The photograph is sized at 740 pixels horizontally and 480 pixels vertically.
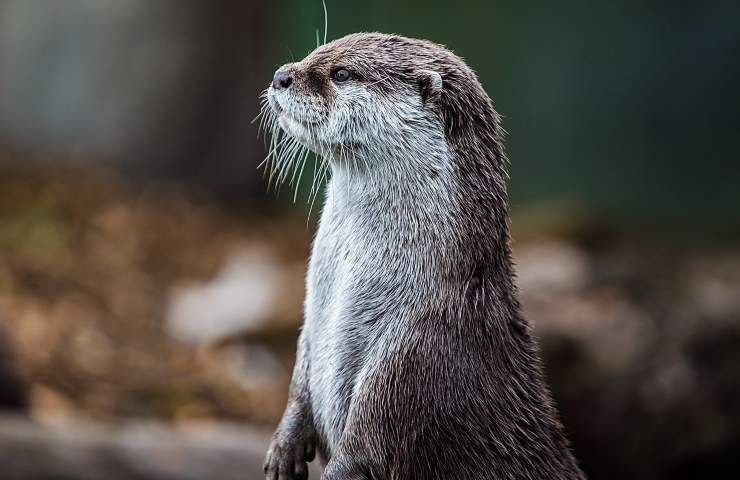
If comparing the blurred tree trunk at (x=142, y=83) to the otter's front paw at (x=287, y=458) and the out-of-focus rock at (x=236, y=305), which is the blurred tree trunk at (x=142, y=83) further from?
the otter's front paw at (x=287, y=458)

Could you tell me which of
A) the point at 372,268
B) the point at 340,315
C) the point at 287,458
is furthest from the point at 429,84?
the point at 287,458

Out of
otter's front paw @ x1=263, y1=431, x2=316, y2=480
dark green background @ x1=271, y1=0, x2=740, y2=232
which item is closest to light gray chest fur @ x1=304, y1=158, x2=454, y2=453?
otter's front paw @ x1=263, y1=431, x2=316, y2=480

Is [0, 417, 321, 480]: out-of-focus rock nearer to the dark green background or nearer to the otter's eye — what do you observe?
the otter's eye

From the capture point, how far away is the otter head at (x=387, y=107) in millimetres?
2926

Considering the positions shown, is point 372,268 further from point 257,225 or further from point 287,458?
point 257,225

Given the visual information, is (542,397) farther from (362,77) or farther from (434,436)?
(362,77)

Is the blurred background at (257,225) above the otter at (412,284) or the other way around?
above

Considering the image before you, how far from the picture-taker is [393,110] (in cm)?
296

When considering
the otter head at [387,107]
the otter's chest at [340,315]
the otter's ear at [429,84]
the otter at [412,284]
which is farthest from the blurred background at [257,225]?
the otter's ear at [429,84]

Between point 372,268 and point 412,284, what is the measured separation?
0.14 meters

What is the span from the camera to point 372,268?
291 cm

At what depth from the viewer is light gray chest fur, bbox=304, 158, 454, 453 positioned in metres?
2.84

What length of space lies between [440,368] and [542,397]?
0.43m

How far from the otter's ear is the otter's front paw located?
1.18 m
